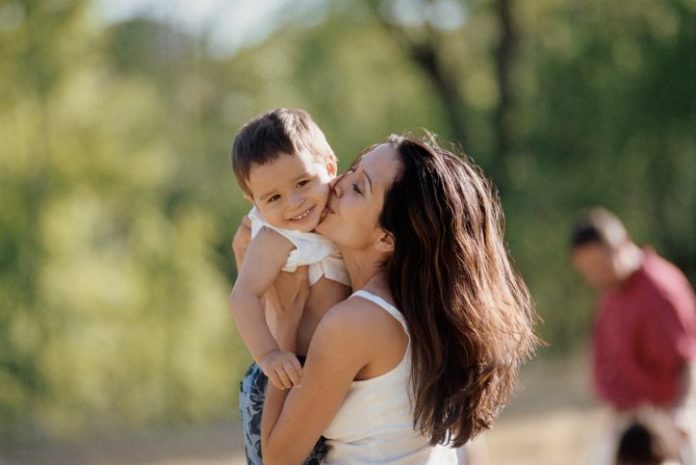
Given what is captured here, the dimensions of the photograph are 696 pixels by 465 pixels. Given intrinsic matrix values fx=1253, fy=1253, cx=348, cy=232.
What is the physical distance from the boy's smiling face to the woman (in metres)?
0.08

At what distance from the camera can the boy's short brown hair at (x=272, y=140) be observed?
8.19ft

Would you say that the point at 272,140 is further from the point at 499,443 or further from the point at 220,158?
the point at 220,158

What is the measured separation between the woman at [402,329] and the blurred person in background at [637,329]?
2.95 metres

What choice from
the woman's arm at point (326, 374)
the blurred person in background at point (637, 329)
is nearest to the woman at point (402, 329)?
the woman's arm at point (326, 374)

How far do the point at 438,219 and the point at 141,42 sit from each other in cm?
1573

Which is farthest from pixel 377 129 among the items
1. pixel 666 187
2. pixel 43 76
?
pixel 43 76

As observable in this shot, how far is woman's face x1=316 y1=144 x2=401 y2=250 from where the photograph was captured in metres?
2.31

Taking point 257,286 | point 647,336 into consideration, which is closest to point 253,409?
point 257,286

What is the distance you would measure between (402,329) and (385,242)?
0.55 ft

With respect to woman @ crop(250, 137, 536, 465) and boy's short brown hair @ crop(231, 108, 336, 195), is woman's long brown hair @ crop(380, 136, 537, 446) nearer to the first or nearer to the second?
woman @ crop(250, 137, 536, 465)

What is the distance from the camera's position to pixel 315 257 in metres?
2.42

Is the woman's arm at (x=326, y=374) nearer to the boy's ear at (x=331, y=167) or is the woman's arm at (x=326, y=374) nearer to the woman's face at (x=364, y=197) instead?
the woman's face at (x=364, y=197)

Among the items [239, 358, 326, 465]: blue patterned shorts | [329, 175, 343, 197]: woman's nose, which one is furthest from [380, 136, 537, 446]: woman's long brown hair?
[239, 358, 326, 465]: blue patterned shorts

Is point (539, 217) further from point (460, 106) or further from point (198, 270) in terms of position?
point (198, 270)
